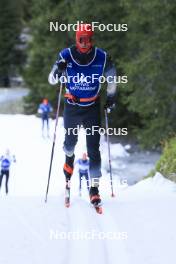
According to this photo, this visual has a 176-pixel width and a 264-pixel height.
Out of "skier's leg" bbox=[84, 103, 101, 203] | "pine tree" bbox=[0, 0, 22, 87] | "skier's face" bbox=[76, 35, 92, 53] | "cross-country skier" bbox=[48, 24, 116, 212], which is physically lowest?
"skier's leg" bbox=[84, 103, 101, 203]

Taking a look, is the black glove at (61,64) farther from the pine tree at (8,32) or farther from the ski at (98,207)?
the pine tree at (8,32)

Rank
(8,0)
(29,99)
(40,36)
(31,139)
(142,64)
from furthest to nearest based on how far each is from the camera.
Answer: (8,0), (29,99), (40,36), (31,139), (142,64)

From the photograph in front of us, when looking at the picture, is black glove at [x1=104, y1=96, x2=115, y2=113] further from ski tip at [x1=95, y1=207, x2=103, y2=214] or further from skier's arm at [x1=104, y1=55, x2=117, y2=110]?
ski tip at [x1=95, y1=207, x2=103, y2=214]

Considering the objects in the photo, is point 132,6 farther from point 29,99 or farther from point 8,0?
point 8,0

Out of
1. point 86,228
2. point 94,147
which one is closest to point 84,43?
point 94,147

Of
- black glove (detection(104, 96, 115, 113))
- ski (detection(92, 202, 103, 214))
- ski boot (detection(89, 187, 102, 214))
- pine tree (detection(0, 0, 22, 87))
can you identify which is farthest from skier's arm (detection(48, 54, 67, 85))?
pine tree (detection(0, 0, 22, 87))

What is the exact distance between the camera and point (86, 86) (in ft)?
21.2

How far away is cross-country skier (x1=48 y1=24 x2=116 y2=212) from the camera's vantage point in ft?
20.8

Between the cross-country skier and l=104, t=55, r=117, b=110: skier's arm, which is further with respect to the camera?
l=104, t=55, r=117, b=110: skier's arm

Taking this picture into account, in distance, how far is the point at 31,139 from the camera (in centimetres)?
2762

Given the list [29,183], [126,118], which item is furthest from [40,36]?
[29,183]

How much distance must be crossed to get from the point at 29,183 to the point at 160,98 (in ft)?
27.2

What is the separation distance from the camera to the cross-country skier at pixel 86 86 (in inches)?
249

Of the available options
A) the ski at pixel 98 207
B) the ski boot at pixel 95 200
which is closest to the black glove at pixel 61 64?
the ski boot at pixel 95 200
